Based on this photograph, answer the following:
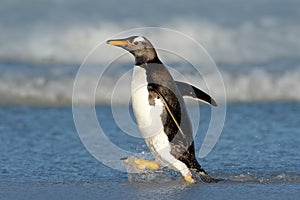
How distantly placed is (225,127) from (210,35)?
19.4 ft

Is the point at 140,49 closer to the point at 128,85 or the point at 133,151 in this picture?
the point at 133,151

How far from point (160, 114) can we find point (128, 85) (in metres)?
3.98

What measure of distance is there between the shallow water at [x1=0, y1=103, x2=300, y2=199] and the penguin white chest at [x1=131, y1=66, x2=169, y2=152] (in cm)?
31

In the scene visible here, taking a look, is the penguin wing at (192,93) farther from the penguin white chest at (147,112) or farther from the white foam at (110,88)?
the white foam at (110,88)

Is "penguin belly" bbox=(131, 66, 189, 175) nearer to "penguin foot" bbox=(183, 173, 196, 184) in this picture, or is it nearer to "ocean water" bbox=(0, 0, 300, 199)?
"penguin foot" bbox=(183, 173, 196, 184)

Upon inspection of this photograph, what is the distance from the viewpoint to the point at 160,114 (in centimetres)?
500

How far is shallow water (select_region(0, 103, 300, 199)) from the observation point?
472cm

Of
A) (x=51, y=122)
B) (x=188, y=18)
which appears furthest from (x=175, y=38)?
(x=51, y=122)

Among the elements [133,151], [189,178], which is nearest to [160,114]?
[189,178]

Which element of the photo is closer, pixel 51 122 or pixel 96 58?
pixel 51 122

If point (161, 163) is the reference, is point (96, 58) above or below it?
above

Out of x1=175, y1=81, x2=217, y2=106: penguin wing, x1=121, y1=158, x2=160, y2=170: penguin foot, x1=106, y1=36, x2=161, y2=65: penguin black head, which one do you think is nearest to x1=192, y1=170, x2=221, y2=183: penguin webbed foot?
x1=121, y1=158, x2=160, y2=170: penguin foot

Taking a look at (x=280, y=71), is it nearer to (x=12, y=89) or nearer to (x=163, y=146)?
(x=12, y=89)

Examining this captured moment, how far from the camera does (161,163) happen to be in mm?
5133
